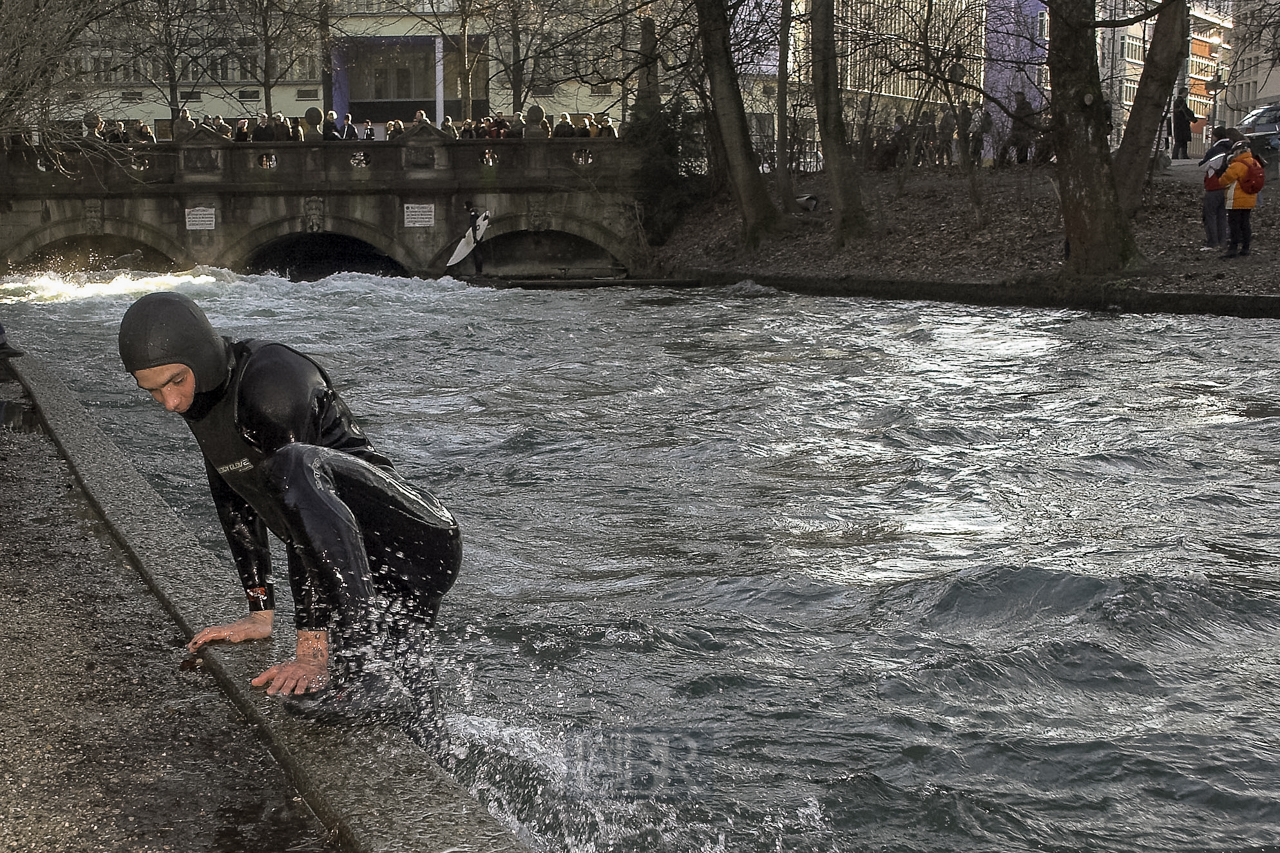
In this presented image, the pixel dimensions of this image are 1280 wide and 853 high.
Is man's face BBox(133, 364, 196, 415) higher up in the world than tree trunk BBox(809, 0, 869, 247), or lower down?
lower down

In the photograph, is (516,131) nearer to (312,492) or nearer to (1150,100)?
A: (1150,100)

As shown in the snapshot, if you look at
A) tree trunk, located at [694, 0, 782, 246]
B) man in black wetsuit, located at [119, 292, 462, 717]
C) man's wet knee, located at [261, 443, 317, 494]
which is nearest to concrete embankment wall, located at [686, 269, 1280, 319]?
tree trunk, located at [694, 0, 782, 246]

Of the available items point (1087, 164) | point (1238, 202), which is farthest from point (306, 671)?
point (1238, 202)

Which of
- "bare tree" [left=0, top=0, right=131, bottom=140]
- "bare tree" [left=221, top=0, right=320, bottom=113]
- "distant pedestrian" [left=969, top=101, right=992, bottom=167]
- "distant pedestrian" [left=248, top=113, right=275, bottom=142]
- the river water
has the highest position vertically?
"bare tree" [left=221, top=0, right=320, bottom=113]

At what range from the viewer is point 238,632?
4332 millimetres

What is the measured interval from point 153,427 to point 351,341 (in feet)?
26.1

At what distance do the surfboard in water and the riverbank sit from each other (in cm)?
497

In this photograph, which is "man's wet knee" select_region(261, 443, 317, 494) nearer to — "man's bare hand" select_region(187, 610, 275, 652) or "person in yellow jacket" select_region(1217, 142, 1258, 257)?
"man's bare hand" select_region(187, 610, 275, 652)

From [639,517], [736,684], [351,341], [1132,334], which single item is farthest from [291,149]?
[736,684]

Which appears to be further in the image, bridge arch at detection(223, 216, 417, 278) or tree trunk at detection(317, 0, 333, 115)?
tree trunk at detection(317, 0, 333, 115)

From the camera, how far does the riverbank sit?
18469 mm

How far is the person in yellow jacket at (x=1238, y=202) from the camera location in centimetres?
1916

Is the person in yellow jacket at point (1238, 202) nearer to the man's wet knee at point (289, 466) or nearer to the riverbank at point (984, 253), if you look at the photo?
the riverbank at point (984, 253)

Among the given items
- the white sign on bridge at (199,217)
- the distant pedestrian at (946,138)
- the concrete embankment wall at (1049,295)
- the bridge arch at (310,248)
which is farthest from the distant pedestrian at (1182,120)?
the white sign on bridge at (199,217)
